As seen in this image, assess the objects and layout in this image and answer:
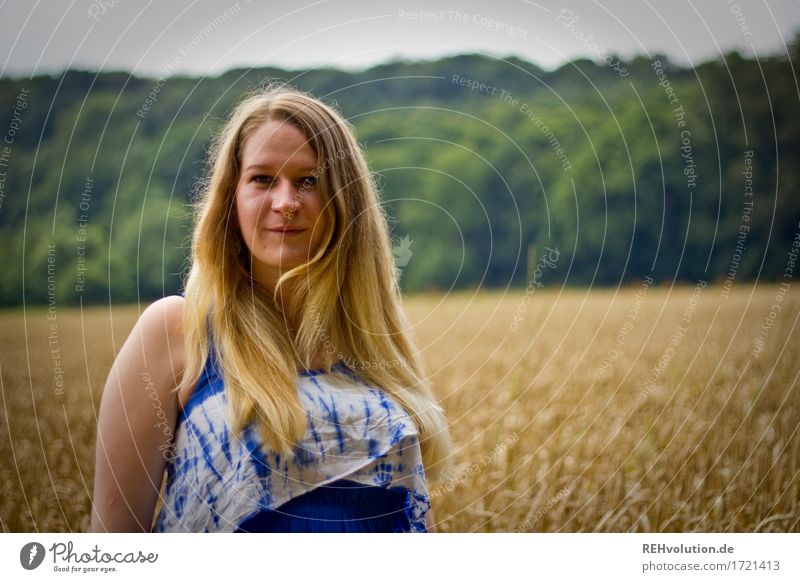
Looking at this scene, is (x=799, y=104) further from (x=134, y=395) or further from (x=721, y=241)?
(x=134, y=395)

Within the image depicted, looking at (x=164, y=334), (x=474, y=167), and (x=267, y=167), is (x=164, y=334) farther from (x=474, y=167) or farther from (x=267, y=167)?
(x=474, y=167)

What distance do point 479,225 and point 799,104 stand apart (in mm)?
6477

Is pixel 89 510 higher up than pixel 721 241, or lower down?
lower down

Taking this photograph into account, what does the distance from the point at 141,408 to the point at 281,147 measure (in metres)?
0.72

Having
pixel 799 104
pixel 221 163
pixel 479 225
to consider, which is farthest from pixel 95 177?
pixel 479 225

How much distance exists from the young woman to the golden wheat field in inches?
33.6

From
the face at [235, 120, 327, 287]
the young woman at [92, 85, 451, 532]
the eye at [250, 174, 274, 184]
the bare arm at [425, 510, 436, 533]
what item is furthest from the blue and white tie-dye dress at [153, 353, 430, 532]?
the eye at [250, 174, 274, 184]

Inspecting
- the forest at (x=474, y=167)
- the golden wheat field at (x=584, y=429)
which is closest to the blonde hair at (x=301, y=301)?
the forest at (x=474, y=167)

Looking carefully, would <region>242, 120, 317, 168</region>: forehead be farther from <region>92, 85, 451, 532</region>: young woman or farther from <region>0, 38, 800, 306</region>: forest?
<region>0, 38, 800, 306</region>: forest

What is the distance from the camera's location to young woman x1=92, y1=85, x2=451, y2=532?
6.20ft

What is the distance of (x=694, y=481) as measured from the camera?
2.99m

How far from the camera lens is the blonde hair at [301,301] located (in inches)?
76.2
